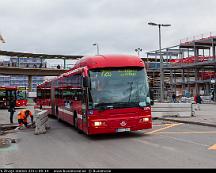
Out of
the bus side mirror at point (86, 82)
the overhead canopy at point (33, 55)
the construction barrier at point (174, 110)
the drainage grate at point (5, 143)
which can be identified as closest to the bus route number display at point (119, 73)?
the bus side mirror at point (86, 82)

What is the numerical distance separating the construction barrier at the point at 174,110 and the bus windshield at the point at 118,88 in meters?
10.3

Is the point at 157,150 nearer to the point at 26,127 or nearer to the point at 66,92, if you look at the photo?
the point at 66,92

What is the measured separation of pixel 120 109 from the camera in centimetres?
1443

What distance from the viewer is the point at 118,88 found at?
47.6 ft

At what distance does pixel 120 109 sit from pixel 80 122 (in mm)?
2447

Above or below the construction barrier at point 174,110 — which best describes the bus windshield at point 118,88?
above

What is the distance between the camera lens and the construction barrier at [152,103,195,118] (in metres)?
24.7

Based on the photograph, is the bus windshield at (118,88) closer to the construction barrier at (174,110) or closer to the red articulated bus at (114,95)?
the red articulated bus at (114,95)

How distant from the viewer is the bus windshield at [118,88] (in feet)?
47.2

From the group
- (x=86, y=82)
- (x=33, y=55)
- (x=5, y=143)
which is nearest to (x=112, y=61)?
(x=86, y=82)

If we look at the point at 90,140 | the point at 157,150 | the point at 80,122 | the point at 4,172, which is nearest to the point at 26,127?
the point at 80,122

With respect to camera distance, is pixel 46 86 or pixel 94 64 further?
pixel 46 86

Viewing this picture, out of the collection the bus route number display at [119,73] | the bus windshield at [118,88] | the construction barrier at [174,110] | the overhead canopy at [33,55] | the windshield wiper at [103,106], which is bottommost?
the construction barrier at [174,110]

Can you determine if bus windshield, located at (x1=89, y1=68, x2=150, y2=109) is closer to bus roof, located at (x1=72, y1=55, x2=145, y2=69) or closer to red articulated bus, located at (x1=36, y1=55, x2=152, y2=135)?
red articulated bus, located at (x1=36, y1=55, x2=152, y2=135)
